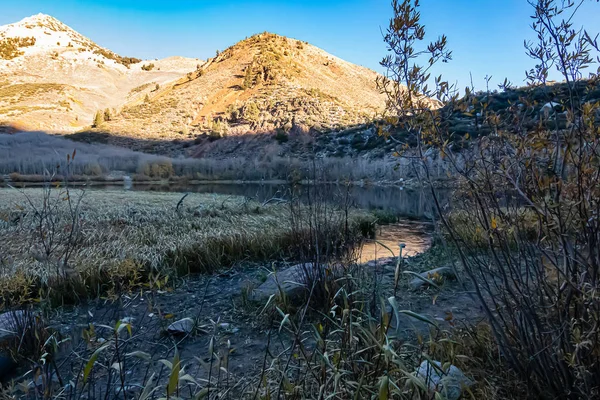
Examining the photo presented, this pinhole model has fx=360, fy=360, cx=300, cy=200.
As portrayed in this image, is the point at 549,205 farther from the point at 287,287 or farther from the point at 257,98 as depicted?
the point at 257,98

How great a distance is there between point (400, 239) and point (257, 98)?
40268 millimetres

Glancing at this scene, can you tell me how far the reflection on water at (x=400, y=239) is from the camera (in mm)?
6227

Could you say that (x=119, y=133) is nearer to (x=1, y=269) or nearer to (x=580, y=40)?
(x=1, y=269)

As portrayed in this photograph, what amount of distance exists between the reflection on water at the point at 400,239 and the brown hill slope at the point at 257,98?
29.7m

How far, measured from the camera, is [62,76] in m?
66.8

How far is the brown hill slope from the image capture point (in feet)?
135

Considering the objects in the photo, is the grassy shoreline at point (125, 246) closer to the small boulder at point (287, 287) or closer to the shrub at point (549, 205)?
the small boulder at point (287, 287)

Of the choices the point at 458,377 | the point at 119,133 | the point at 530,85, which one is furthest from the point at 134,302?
the point at 119,133

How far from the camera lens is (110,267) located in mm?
3902

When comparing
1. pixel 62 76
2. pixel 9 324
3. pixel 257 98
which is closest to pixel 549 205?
pixel 9 324

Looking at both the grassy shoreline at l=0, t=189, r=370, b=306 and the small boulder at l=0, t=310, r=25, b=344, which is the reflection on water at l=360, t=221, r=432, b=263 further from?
the small boulder at l=0, t=310, r=25, b=344

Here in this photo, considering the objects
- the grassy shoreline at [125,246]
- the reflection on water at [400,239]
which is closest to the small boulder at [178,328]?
the grassy shoreline at [125,246]

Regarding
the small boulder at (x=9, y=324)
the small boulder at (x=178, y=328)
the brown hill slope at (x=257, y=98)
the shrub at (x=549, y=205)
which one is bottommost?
the small boulder at (x=178, y=328)

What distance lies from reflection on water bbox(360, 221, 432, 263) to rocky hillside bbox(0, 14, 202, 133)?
48.0 metres
